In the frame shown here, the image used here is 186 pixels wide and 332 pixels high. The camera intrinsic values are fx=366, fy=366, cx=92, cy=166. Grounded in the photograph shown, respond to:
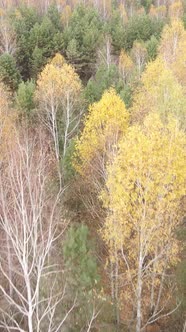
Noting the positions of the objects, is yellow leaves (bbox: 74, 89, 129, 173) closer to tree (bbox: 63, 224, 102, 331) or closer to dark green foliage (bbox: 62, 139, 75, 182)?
dark green foliage (bbox: 62, 139, 75, 182)

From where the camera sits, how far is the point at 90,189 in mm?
20438

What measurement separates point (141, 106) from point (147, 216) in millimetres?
14959

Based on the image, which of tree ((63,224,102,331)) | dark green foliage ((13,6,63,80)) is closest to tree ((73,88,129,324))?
tree ((63,224,102,331))

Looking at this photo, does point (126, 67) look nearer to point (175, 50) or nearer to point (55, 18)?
point (175, 50)

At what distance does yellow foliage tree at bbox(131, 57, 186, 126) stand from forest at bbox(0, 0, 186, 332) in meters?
0.10

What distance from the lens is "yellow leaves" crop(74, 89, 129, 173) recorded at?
66.0 feet

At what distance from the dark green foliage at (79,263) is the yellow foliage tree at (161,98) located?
1071cm

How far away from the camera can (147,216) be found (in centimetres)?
1268

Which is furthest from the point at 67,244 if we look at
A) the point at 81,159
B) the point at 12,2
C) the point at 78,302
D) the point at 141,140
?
the point at 12,2

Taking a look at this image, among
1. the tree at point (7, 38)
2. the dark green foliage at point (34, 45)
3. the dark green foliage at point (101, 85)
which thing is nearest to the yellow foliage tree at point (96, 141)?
the dark green foliage at point (101, 85)

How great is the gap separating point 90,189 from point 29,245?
8.30 m

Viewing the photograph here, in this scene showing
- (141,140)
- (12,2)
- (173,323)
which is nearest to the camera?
(141,140)

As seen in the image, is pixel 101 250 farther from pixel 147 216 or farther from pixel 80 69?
pixel 80 69

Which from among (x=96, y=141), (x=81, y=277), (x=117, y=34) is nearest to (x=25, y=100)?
(x=96, y=141)
